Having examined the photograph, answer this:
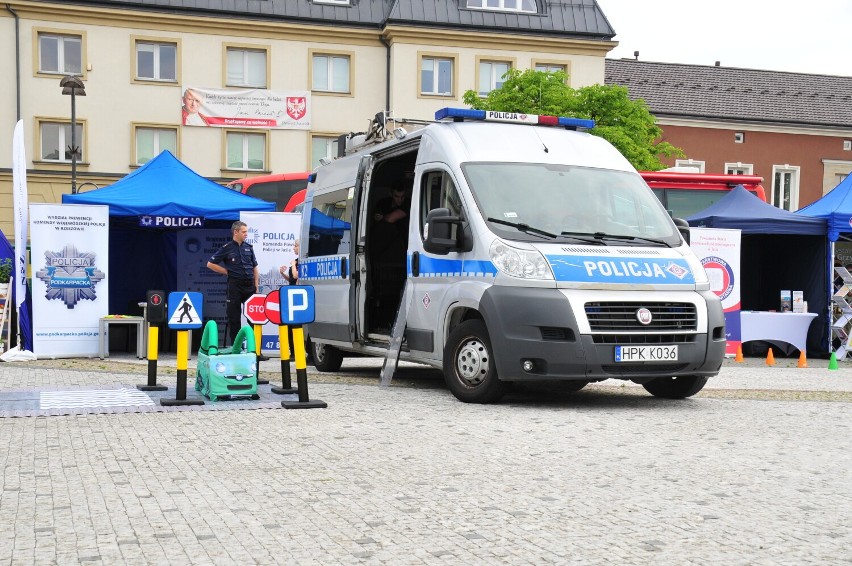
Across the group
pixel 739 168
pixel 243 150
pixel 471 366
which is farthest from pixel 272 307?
pixel 739 168

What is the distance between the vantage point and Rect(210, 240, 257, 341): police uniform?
14234mm

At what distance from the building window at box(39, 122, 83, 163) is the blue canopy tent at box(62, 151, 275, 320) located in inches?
844

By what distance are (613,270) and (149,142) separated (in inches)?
1341

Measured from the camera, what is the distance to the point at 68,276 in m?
16.8

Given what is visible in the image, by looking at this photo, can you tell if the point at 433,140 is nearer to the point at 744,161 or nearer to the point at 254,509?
the point at 254,509

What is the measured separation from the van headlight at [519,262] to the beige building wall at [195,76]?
32.4 metres

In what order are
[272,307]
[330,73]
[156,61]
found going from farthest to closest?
1. [330,73]
2. [156,61]
3. [272,307]

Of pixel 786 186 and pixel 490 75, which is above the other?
pixel 490 75

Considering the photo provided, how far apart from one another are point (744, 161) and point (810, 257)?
1287 inches

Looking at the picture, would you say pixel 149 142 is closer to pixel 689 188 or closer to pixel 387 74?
pixel 387 74

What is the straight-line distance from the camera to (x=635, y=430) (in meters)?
8.46

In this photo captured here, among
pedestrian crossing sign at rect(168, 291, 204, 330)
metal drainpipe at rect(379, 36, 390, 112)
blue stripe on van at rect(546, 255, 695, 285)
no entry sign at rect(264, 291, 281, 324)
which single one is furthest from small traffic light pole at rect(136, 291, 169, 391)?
metal drainpipe at rect(379, 36, 390, 112)

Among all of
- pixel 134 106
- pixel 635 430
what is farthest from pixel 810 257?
pixel 134 106

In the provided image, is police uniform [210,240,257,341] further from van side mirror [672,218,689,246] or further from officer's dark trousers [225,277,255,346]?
van side mirror [672,218,689,246]
